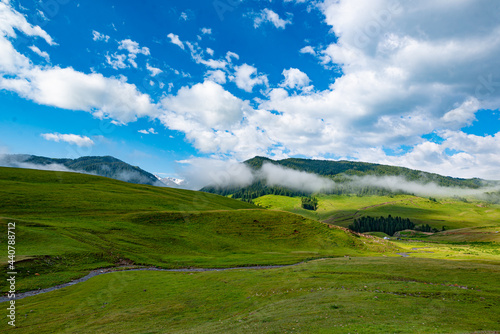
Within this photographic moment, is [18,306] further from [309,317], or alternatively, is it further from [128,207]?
[128,207]

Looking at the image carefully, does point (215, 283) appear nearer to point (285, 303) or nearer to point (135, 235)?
point (285, 303)

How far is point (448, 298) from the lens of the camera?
1001 inches

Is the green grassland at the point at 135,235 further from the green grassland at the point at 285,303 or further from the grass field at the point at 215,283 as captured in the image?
the green grassland at the point at 285,303

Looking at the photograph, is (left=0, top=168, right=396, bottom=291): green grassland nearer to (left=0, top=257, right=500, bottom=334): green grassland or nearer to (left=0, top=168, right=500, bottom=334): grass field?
(left=0, top=168, right=500, bottom=334): grass field

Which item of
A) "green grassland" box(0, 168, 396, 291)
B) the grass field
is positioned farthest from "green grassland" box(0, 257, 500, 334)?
"green grassland" box(0, 168, 396, 291)

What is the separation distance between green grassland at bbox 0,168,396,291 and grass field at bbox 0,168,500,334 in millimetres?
388

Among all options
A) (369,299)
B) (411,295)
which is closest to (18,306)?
(369,299)

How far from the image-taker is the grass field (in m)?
21.1

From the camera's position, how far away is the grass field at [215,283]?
69.3 ft

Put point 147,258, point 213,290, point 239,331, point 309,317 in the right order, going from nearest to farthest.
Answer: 1. point 239,331
2. point 309,317
3. point 213,290
4. point 147,258

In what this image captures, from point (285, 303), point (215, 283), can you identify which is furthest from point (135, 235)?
point (285, 303)

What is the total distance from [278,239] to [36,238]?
6912 centimetres

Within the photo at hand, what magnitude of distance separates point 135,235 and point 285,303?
60.5 meters

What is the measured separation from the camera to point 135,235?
72.6 m
